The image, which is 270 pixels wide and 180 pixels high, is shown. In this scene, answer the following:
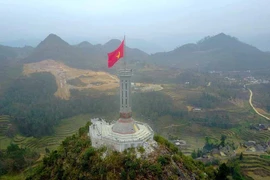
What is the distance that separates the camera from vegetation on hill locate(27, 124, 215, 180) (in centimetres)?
1962

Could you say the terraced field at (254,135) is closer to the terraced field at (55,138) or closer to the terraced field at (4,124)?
the terraced field at (55,138)

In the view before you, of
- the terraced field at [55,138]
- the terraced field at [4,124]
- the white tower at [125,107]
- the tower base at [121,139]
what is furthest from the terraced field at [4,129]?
the white tower at [125,107]

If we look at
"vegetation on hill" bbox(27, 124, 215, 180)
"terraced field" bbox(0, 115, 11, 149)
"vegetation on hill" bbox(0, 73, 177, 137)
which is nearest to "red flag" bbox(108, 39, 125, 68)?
"vegetation on hill" bbox(27, 124, 215, 180)

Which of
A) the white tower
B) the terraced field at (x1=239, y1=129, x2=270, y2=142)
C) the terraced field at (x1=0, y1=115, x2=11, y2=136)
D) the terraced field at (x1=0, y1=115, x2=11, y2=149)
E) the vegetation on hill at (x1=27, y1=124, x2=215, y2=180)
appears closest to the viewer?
the vegetation on hill at (x1=27, y1=124, x2=215, y2=180)

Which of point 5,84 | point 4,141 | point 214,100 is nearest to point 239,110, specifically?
point 214,100

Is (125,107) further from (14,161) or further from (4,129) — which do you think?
(4,129)

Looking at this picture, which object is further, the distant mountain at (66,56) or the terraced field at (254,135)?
the distant mountain at (66,56)

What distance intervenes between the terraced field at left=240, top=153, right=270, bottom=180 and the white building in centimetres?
2280

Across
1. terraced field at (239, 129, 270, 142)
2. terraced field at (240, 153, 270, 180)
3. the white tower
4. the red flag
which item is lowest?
terraced field at (239, 129, 270, 142)

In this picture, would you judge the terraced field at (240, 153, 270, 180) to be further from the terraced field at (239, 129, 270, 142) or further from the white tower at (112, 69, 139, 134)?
the white tower at (112, 69, 139, 134)

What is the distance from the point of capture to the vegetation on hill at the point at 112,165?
19.6m

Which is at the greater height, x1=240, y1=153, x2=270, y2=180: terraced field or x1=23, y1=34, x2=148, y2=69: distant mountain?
x1=23, y1=34, x2=148, y2=69: distant mountain

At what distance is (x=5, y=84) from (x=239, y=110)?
265ft

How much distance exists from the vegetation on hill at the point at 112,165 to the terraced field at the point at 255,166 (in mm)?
17089
